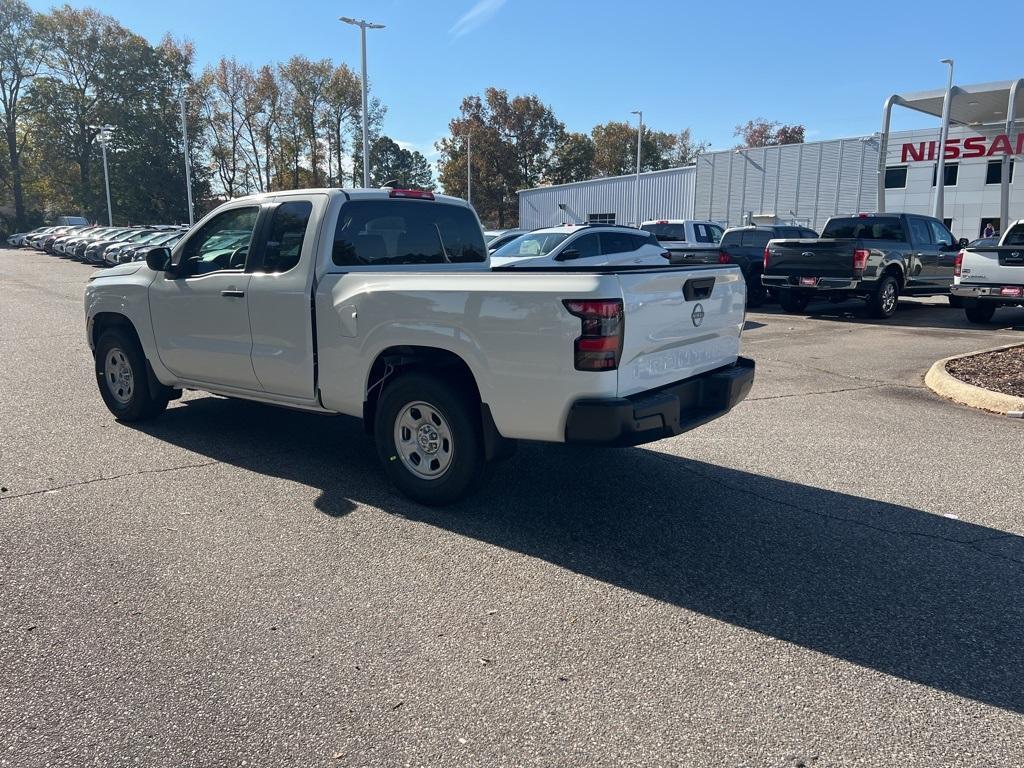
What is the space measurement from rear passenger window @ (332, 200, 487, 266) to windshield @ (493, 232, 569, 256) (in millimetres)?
6927

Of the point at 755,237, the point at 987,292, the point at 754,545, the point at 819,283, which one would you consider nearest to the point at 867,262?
the point at 819,283

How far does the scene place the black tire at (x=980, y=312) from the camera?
46.4ft

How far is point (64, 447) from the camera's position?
6.11 m

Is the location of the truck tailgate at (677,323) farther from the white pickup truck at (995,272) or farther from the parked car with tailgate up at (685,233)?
the parked car with tailgate up at (685,233)

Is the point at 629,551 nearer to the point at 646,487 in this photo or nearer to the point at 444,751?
the point at 646,487

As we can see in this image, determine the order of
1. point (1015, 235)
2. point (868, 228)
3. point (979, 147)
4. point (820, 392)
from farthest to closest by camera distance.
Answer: point (979, 147)
point (868, 228)
point (1015, 235)
point (820, 392)

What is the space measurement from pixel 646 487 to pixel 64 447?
4.65 metres

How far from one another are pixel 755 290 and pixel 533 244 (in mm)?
7131

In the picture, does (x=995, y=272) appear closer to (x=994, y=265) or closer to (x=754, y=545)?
(x=994, y=265)

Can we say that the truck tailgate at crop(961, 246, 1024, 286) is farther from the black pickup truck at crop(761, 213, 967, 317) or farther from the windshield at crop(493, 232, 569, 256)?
the windshield at crop(493, 232, 569, 256)

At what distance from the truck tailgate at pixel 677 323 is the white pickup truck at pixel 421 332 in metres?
0.01

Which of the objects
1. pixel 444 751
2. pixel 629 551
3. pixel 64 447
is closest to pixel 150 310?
pixel 64 447

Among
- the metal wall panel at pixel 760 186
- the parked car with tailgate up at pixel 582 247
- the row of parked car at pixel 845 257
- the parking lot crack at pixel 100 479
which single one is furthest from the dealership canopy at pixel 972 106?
the parking lot crack at pixel 100 479

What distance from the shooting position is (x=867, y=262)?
47.9 ft
